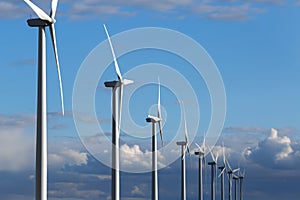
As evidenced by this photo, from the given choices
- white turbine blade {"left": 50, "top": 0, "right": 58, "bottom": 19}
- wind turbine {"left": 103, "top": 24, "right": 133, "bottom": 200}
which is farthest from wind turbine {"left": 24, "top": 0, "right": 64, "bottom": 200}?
wind turbine {"left": 103, "top": 24, "right": 133, "bottom": 200}

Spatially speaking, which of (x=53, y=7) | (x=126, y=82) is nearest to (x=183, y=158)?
(x=126, y=82)

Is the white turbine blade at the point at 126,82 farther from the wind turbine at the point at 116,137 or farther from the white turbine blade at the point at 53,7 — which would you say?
the white turbine blade at the point at 53,7

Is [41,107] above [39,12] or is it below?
below

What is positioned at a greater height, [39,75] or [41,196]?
[39,75]

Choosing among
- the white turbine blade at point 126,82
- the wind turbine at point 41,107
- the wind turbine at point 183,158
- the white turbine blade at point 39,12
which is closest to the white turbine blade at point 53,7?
the wind turbine at point 41,107

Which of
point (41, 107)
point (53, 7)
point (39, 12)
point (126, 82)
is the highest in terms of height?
point (53, 7)

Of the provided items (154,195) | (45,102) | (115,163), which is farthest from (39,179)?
(154,195)

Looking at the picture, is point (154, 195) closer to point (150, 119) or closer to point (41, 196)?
point (150, 119)

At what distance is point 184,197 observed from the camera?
102 meters

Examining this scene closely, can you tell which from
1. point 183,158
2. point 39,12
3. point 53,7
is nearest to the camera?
point 39,12

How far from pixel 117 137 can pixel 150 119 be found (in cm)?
1641

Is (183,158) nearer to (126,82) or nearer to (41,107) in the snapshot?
(126,82)

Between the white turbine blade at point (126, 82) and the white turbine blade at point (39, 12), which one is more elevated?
the white turbine blade at point (39, 12)

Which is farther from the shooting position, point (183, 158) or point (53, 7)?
point (183, 158)
